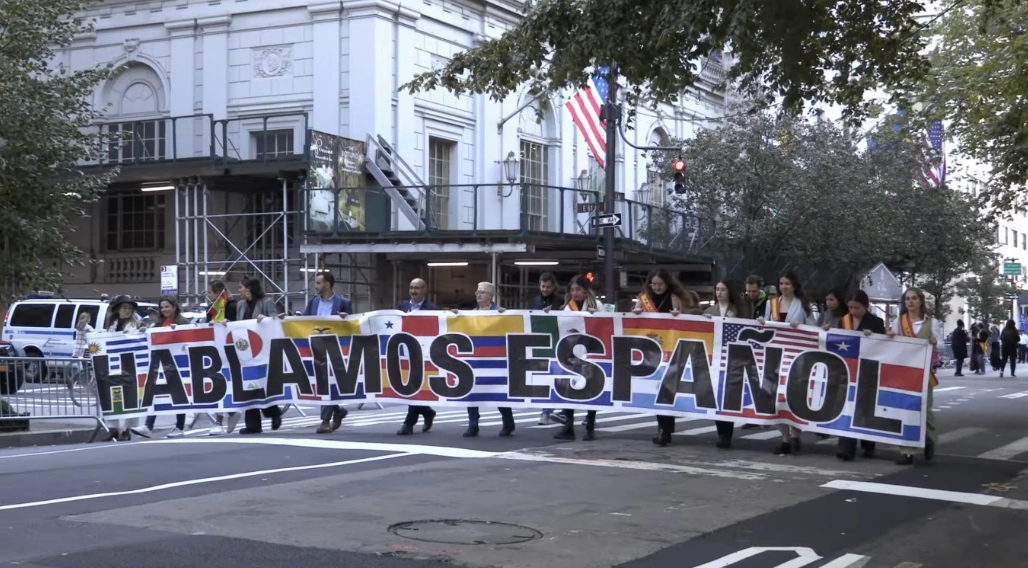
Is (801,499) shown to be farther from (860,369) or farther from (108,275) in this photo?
(108,275)

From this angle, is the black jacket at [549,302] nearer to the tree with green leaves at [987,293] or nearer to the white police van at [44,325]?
the white police van at [44,325]

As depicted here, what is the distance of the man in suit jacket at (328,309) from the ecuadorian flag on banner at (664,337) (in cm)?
337

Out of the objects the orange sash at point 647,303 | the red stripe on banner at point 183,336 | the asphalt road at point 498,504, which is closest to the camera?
the asphalt road at point 498,504

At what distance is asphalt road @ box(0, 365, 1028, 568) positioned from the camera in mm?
7391

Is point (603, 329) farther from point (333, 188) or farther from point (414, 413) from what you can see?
point (333, 188)

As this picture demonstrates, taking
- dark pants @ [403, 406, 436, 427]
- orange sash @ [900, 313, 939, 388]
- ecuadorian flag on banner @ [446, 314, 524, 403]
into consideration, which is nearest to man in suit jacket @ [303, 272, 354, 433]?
dark pants @ [403, 406, 436, 427]

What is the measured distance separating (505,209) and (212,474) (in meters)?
22.7

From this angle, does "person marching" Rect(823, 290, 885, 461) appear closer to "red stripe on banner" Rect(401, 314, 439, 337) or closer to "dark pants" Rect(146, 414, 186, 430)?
"red stripe on banner" Rect(401, 314, 439, 337)

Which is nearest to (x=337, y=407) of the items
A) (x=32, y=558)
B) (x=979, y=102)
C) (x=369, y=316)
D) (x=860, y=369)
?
(x=369, y=316)

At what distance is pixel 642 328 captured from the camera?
13.3 m

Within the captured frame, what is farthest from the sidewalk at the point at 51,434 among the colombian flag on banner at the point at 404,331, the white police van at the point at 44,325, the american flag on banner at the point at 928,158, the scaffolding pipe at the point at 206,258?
the american flag on banner at the point at 928,158

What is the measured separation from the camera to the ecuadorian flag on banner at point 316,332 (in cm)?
1421

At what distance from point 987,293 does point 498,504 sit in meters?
52.9

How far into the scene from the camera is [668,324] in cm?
1315
